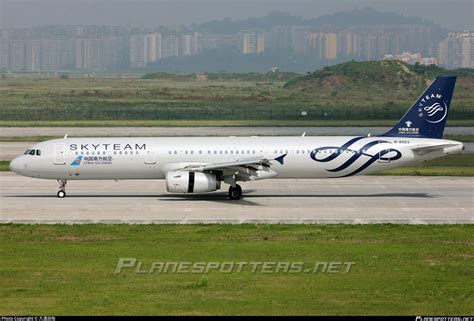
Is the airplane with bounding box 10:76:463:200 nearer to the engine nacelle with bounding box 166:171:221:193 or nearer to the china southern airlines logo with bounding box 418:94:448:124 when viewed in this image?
the china southern airlines logo with bounding box 418:94:448:124

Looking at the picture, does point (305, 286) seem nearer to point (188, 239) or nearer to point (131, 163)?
point (188, 239)

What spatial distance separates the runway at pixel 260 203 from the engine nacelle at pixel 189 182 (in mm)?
752

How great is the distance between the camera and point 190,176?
143 feet

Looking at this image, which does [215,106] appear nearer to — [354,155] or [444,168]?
[444,168]

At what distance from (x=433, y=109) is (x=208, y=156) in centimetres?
1164

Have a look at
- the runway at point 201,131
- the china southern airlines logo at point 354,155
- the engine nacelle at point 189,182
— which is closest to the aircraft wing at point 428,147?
the china southern airlines logo at point 354,155

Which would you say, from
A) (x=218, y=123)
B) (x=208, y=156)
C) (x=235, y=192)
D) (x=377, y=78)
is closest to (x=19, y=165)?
(x=208, y=156)

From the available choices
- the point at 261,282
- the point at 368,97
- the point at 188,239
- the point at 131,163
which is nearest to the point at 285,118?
the point at 368,97

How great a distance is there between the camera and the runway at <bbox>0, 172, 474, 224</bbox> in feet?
129

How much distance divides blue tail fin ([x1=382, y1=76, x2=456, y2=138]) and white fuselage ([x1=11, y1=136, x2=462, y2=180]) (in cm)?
93

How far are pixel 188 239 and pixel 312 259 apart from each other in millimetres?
5665

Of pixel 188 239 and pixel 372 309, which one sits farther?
pixel 188 239

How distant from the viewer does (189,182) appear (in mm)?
43375

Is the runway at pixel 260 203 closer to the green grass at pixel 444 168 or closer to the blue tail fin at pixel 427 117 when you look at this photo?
the green grass at pixel 444 168
